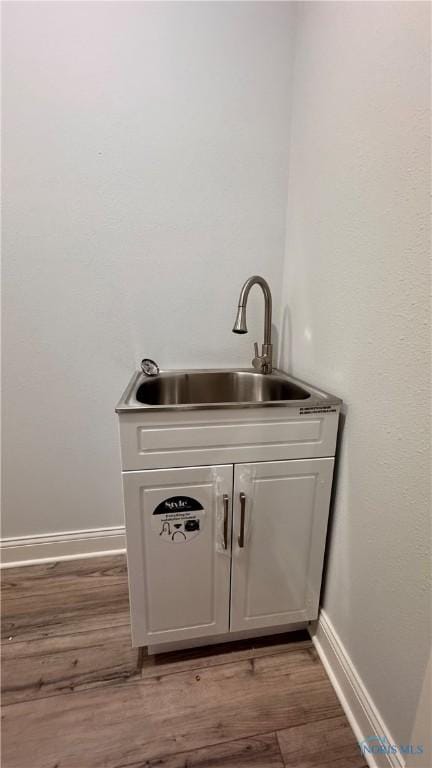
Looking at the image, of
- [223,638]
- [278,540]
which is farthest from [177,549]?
[223,638]

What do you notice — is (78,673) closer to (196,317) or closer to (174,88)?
(196,317)

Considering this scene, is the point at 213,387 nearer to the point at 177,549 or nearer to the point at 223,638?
the point at 177,549

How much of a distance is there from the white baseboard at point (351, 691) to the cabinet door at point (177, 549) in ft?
1.11

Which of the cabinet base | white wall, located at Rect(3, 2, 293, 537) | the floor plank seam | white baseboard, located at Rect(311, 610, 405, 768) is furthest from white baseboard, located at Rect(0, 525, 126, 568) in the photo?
white baseboard, located at Rect(311, 610, 405, 768)

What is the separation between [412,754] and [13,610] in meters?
1.29

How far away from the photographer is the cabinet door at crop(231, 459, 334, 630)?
0.97 meters

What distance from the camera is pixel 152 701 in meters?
0.93

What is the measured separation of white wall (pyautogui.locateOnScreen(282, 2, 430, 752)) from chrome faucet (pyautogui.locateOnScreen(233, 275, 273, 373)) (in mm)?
181

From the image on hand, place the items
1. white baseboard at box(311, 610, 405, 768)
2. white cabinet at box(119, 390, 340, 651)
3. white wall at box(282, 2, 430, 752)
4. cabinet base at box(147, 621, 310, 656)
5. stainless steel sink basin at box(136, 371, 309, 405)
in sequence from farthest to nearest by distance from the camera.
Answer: stainless steel sink basin at box(136, 371, 309, 405), cabinet base at box(147, 621, 310, 656), white cabinet at box(119, 390, 340, 651), white baseboard at box(311, 610, 405, 768), white wall at box(282, 2, 430, 752)

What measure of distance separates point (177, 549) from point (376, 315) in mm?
830

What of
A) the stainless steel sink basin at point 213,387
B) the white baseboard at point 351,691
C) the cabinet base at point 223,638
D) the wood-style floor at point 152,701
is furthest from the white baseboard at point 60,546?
the white baseboard at point 351,691

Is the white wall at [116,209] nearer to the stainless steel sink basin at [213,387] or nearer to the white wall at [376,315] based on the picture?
the stainless steel sink basin at [213,387]

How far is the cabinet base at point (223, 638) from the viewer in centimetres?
107

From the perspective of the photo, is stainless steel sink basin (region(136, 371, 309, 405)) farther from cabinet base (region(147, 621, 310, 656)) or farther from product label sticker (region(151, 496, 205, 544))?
cabinet base (region(147, 621, 310, 656))
